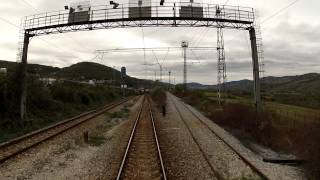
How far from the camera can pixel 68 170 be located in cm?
1303

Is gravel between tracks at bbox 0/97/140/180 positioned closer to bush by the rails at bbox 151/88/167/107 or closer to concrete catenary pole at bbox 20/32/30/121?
concrete catenary pole at bbox 20/32/30/121

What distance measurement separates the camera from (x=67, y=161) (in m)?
14.5

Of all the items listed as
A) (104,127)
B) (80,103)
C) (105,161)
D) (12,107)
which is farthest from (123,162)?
(80,103)

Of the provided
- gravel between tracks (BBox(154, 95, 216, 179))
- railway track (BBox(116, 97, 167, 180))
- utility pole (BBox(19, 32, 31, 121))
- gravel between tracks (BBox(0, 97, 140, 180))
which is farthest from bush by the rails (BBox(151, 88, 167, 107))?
gravel between tracks (BBox(0, 97, 140, 180))

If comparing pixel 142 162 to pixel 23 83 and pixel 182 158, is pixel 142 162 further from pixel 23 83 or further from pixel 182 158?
pixel 23 83

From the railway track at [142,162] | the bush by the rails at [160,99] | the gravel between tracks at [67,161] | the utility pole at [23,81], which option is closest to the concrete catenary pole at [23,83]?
the utility pole at [23,81]

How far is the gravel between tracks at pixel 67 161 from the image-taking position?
12.4 metres

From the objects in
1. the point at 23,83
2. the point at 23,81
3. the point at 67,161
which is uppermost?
the point at 23,81

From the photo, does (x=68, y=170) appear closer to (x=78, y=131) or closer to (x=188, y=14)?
(x=78, y=131)

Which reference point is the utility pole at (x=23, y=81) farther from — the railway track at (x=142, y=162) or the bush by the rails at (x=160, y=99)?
the bush by the rails at (x=160, y=99)

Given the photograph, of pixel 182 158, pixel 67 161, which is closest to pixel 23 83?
pixel 67 161

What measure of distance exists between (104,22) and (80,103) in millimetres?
21421

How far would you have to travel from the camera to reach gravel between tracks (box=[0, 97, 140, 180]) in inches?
488

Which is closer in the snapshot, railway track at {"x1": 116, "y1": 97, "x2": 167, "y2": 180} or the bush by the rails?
railway track at {"x1": 116, "y1": 97, "x2": 167, "y2": 180}
